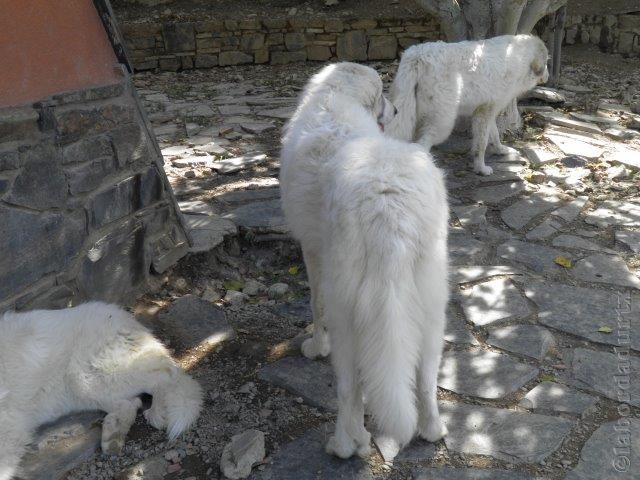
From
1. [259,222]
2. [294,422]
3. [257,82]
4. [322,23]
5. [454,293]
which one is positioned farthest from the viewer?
[322,23]

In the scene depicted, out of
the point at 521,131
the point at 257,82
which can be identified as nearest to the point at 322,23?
the point at 257,82

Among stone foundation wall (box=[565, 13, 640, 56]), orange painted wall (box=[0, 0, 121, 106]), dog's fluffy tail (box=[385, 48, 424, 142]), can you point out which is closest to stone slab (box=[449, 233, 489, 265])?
dog's fluffy tail (box=[385, 48, 424, 142])

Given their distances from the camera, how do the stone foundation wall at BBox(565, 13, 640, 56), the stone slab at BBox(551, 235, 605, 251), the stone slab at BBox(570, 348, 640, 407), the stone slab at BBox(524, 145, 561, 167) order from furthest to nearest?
1. the stone foundation wall at BBox(565, 13, 640, 56)
2. the stone slab at BBox(524, 145, 561, 167)
3. the stone slab at BBox(551, 235, 605, 251)
4. the stone slab at BBox(570, 348, 640, 407)

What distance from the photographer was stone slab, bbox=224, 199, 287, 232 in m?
4.82

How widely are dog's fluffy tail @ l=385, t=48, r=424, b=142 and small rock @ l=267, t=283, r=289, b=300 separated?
87.9 inches

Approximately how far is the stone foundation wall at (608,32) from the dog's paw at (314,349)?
10.2m

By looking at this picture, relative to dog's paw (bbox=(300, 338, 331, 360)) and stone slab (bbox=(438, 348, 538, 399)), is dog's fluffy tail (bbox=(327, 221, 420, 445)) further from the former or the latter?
dog's paw (bbox=(300, 338, 331, 360))

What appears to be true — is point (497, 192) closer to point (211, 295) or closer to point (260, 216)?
point (260, 216)

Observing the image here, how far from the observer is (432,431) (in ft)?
9.19

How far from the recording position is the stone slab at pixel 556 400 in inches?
119

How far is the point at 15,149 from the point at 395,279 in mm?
2102

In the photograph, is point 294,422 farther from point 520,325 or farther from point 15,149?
point 15,149

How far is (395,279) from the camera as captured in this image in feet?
7.61
